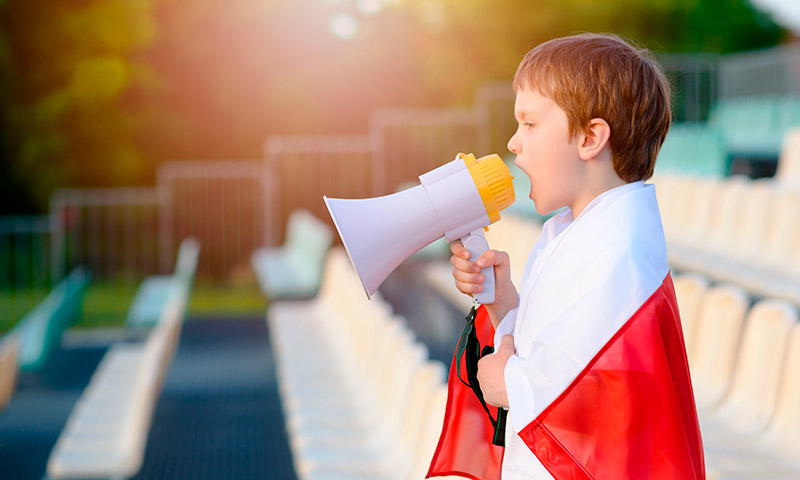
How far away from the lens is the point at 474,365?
1.04 m

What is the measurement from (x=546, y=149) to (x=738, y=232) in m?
3.68

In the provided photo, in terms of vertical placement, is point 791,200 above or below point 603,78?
below

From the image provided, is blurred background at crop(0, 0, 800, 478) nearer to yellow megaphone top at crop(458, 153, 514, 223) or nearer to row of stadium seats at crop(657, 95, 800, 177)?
row of stadium seats at crop(657, 95, 800, 177)

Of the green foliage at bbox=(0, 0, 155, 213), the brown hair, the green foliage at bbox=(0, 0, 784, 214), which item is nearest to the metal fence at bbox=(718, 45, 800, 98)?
the green foliage at bbox=(0, 0, 784, 214)

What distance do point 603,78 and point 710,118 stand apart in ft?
32.9

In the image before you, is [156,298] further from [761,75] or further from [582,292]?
[582,292]

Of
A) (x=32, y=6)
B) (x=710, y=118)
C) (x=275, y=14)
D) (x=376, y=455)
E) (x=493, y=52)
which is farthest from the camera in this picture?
(x=493, y=52)

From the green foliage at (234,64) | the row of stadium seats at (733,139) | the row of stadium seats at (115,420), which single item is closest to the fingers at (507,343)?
the row of stadium seats at (115,420)

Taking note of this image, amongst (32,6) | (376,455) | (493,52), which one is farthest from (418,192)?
(493,52)

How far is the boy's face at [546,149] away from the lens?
3.03 feet

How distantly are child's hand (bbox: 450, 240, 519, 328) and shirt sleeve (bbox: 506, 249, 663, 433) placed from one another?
14 cm

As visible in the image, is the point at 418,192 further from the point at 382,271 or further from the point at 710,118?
the point at 710,118

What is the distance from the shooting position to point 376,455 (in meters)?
2.93

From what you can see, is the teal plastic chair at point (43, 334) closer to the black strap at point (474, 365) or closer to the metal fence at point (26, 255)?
the metal fence at point (26, 255)
